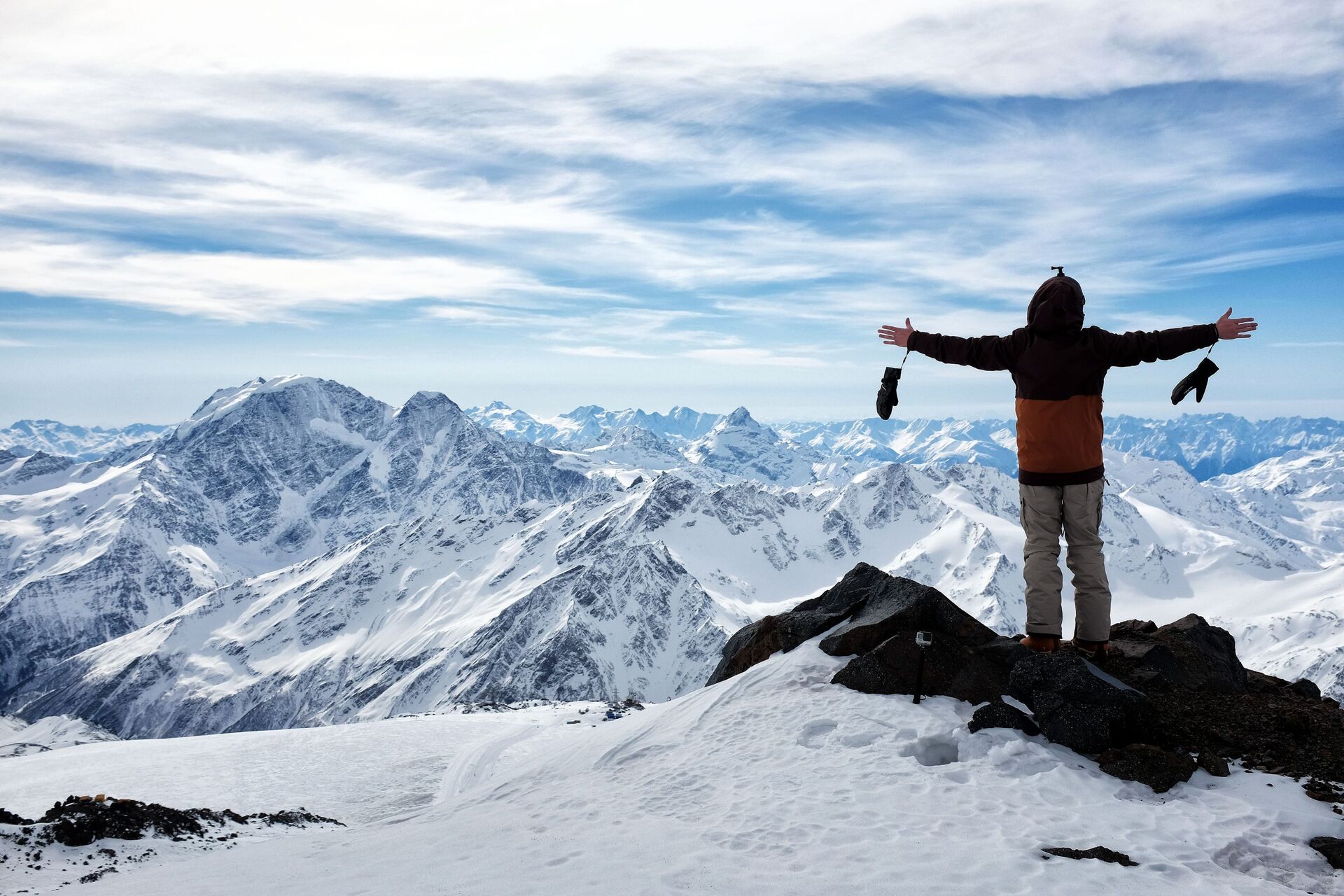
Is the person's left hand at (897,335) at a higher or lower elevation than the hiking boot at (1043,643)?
higher

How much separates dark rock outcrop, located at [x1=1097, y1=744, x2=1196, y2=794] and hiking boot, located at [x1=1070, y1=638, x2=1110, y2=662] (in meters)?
2.23

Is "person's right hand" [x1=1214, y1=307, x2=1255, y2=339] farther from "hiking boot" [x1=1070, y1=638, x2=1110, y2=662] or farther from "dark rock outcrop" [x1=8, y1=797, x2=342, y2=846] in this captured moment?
"dark rock outcrop" [x1=8, y1=797, x2=342, y2=846]

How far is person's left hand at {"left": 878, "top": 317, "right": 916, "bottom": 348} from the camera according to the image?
10.8 m

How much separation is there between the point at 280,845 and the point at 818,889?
868cm

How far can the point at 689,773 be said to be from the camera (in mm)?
10227

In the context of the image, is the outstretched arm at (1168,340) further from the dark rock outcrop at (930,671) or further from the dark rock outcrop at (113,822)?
the dark rock outcrop at (113,822)

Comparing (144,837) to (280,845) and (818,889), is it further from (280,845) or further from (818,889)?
(818,889)

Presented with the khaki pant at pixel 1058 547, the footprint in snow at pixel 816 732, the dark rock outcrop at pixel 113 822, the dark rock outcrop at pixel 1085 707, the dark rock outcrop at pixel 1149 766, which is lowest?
the dark rock outcrop at pixel 113 822

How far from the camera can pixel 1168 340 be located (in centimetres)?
960

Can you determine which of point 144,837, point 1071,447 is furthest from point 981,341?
point 144,837

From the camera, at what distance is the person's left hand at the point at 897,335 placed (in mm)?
10773

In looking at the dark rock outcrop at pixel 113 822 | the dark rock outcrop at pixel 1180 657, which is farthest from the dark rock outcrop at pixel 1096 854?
the dark rock outcrop at pixel 113 822

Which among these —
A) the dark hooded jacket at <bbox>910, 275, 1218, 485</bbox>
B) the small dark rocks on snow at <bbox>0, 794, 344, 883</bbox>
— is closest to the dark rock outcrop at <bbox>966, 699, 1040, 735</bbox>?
the dark hooded jacket at <bbox>910, 275, 1218, 485</bbox>

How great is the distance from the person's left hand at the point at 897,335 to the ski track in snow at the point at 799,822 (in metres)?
5.21
